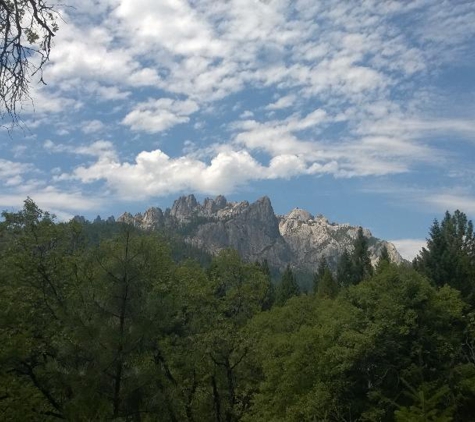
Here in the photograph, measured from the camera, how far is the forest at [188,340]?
15.0 m

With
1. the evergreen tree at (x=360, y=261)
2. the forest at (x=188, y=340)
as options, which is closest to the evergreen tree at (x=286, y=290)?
the evergreen tree at (x=360, y=261)

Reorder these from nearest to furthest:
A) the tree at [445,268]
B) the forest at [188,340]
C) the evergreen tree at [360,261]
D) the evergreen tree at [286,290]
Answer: the forest at [188,340], the tree at [445,268], the evergreen tree at [360,261], the evergreen tree at [286,290]

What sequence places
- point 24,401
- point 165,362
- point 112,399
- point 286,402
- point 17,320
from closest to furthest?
point 112,399
point 24,401
point 17,320
point 165,362
point 286,402

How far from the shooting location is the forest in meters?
15.0

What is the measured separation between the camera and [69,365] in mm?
15305

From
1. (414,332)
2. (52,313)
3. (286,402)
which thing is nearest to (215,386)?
(286,402)

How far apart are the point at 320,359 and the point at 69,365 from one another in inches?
672

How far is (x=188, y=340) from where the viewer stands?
73.6ft

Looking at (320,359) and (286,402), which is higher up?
(320,359)

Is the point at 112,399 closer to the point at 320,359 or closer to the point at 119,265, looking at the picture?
the point at 119,265

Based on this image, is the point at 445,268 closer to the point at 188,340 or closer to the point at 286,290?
the point at 188,340

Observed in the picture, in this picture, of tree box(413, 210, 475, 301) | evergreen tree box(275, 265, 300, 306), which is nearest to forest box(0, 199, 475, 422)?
tree box(413, 210, 475, 301)

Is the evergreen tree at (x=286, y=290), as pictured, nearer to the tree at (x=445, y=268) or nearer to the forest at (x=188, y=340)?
the tree at (x=445, y=268)

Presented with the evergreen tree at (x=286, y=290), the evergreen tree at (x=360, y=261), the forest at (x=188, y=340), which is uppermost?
the evergreen tree at (x=360, y=261)
